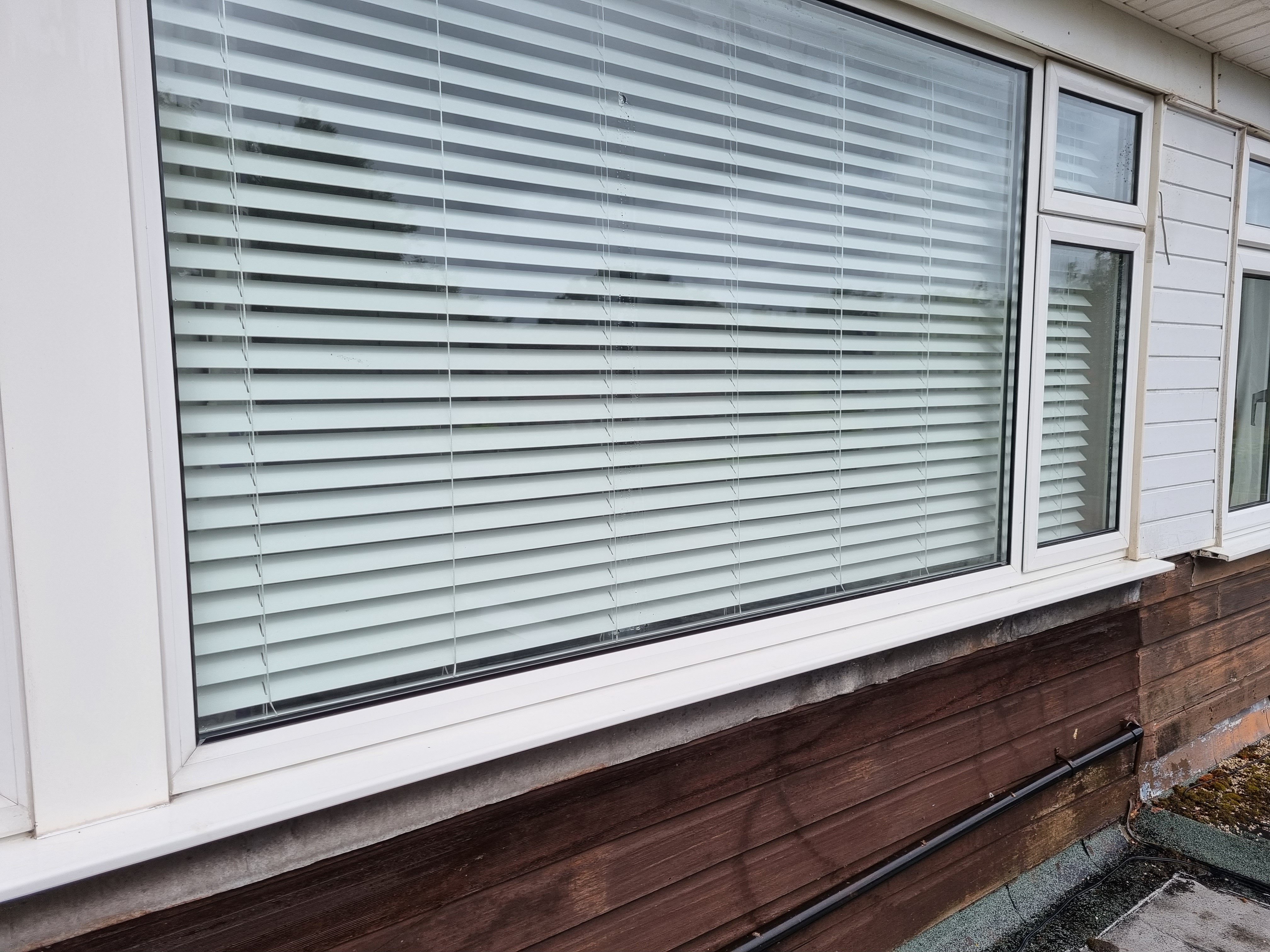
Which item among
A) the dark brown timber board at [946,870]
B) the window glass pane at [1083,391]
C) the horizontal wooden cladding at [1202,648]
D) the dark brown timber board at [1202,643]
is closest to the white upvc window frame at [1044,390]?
the window glass pane at [1083,391]

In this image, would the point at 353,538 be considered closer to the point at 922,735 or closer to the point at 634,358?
the point at 634,358

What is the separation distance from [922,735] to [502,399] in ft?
5.20

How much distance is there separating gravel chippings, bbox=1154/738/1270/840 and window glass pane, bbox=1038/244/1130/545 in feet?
4.15

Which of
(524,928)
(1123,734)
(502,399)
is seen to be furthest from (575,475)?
(1123,734)

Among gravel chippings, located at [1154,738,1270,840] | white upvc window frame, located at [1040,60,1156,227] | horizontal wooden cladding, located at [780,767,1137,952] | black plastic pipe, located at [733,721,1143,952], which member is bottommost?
gravel chippings, located at [1154,738,1270,840]

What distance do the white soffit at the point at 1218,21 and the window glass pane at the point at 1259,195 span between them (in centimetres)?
53

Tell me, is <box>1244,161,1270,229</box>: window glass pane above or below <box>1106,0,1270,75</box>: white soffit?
below

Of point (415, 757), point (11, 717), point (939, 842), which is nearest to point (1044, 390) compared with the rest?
point (939, 842)

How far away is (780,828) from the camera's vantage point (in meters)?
1.94

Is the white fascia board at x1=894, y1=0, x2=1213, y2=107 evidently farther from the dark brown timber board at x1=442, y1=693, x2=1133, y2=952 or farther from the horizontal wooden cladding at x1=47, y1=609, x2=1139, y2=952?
the dark brown timber board at x1=442, y1=693, x2=1133, y2=952

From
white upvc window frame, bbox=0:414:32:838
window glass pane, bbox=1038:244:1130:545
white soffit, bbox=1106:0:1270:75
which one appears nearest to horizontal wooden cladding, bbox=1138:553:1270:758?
window glass pane, bbox=1038:244:1130:545

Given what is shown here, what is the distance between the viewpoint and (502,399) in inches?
59.2

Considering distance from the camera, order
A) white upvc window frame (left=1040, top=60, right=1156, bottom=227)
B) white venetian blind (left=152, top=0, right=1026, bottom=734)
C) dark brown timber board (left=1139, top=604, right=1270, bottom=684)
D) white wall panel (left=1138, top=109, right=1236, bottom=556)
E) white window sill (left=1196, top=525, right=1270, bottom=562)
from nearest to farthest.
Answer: white venetian blind (left=152, top=0, right=1026, bottom=734)
white upvc window frame (left=1040, top=60, right=1156, bottom=227)
white wall panel (left=1138, top=109, right=1236, bottom=556)
dark brown timber board (left=1139, top=604, right=1270, bottom=684)
white window sill (left=1196, top=525, right=1270, bottom=562)

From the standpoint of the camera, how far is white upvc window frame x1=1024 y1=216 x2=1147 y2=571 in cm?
238
